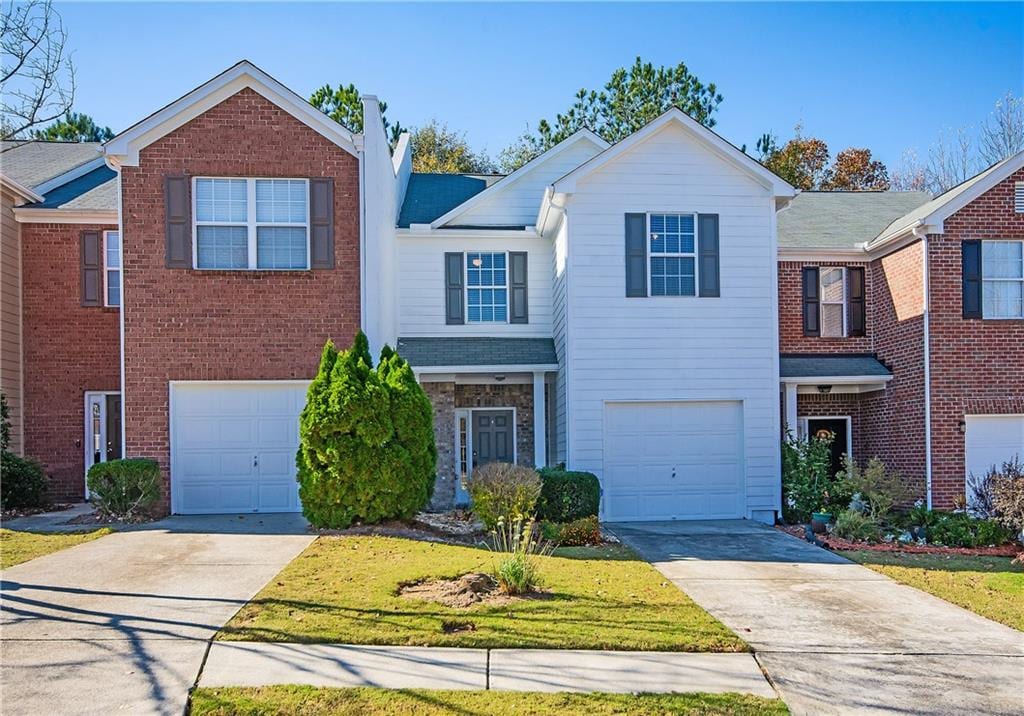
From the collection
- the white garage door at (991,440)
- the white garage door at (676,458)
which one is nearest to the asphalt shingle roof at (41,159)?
the white garage door at (676,458)

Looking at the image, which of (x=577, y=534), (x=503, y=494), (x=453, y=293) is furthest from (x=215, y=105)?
(x=577, y=534)

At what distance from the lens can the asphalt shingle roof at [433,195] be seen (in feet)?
62.8

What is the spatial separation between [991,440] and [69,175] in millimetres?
19819

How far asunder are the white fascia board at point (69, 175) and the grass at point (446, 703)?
592 inches

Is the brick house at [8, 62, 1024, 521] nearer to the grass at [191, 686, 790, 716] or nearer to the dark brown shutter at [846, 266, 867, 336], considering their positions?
the dark brown shutter at [846, 266, 867, 336]

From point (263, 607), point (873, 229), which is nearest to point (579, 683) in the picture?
point (263, 607)

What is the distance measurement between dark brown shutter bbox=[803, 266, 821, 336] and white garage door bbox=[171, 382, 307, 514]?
416 inches

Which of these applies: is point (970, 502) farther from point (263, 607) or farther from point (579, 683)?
point (263, 607)

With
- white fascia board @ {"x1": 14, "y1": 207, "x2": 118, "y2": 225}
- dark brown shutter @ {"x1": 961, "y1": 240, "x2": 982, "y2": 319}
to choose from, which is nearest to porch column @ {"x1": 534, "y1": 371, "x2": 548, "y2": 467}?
dark brown shutter @ {"x1": 961, "y1": 240, "x2": 982, "y2": 319}

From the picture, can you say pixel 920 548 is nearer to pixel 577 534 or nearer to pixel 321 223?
pixel 577 534

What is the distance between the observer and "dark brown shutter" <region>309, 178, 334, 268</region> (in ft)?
50.1

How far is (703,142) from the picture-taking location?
16.0 metres

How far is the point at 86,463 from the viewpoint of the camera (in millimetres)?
17094

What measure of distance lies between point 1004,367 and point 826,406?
3504 mm
